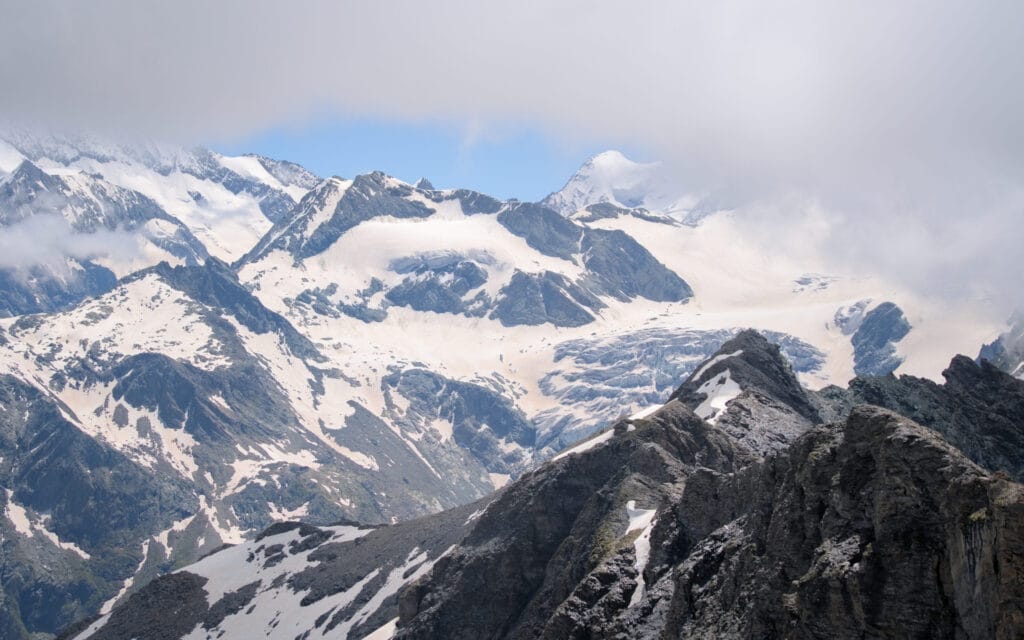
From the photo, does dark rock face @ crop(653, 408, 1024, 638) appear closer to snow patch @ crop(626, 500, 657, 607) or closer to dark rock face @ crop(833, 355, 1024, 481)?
snow patch @ crop(626, 500, 657, 607)

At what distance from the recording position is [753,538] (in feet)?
228

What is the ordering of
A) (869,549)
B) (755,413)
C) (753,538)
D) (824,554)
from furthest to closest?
(755,413)
(753,538)
(824,554)
(869,549)

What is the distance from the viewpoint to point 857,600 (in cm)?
5319

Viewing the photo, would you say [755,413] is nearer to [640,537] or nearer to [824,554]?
[640,537]

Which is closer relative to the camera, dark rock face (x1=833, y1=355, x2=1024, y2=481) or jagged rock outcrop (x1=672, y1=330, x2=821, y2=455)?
jagged rock outcrop (x1=672, y1=330, x2=821, y2=455)

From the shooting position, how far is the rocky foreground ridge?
49406 millimetres

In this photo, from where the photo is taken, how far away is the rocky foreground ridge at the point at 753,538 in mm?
49406

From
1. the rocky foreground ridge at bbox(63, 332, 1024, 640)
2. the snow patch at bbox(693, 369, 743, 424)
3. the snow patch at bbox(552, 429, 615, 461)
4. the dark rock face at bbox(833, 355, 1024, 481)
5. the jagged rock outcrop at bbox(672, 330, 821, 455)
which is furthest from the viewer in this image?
the snow patch at bbox(693, 369, 743, 424)

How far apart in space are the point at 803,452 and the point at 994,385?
143 meters

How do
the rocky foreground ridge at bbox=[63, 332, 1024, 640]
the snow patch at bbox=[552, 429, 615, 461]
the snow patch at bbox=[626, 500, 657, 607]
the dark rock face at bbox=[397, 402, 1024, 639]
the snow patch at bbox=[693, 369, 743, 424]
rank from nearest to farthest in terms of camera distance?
the dark rock face at bbox=[397, 402, 1024, 639] < the rocky foreground ridge at bbox=[63, 332, 1024, 640] < the snow patch at bbox=[626, 500, 657, 607] < the snow patch at bbox=[552, 429, 615, 461] < the snow patch at bbox=[693, 369, 743, 424]

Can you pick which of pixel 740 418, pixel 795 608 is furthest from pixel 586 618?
pixel 740 418

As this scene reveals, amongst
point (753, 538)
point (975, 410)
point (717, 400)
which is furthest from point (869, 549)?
point (975, 410)

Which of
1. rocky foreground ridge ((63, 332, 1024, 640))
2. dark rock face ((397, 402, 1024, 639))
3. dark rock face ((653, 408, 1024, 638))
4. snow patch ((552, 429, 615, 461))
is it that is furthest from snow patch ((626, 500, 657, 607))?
snow patch ((552, 429, 615, 461))

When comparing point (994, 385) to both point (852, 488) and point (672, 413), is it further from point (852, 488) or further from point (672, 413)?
point (852, 488)
